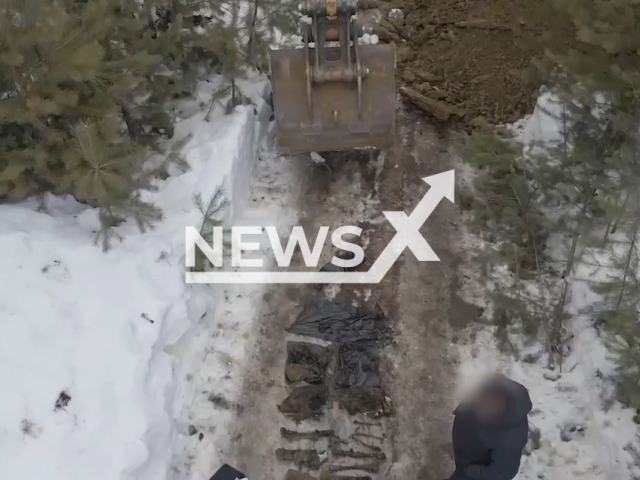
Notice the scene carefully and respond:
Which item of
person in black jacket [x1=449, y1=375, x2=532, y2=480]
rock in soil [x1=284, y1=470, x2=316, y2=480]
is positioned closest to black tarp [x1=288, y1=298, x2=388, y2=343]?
rock in soil [x1=284, y1=470, x2=316, y2=480]

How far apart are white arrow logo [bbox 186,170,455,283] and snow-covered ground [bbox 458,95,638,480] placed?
1.03m

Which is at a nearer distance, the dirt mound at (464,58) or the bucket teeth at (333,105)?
the bucket teeth at (333,105)

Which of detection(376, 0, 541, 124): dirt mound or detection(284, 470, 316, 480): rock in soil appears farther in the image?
detection(376, 0, 541, 124): dirt mound

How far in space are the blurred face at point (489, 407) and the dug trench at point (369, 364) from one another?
1.16m

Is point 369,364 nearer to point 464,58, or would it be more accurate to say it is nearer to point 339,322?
point 339,322

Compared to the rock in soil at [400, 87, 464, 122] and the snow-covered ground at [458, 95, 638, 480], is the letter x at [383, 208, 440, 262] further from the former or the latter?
the rock in soil at [400, 87, 464, 122]

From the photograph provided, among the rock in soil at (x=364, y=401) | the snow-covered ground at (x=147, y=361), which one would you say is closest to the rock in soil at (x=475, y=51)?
the snow-covered ground at (x=147, y=361)

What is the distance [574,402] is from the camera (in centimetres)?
507

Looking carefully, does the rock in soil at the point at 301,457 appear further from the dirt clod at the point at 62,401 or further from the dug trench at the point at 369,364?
the dirt clod at the point at 62,401

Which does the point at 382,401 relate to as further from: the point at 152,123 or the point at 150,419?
the point at 152,123

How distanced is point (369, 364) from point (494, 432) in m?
1.69

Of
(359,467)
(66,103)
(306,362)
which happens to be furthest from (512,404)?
(66,103)

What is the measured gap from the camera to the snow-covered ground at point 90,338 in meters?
4.08

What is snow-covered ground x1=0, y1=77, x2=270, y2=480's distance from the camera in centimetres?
408
